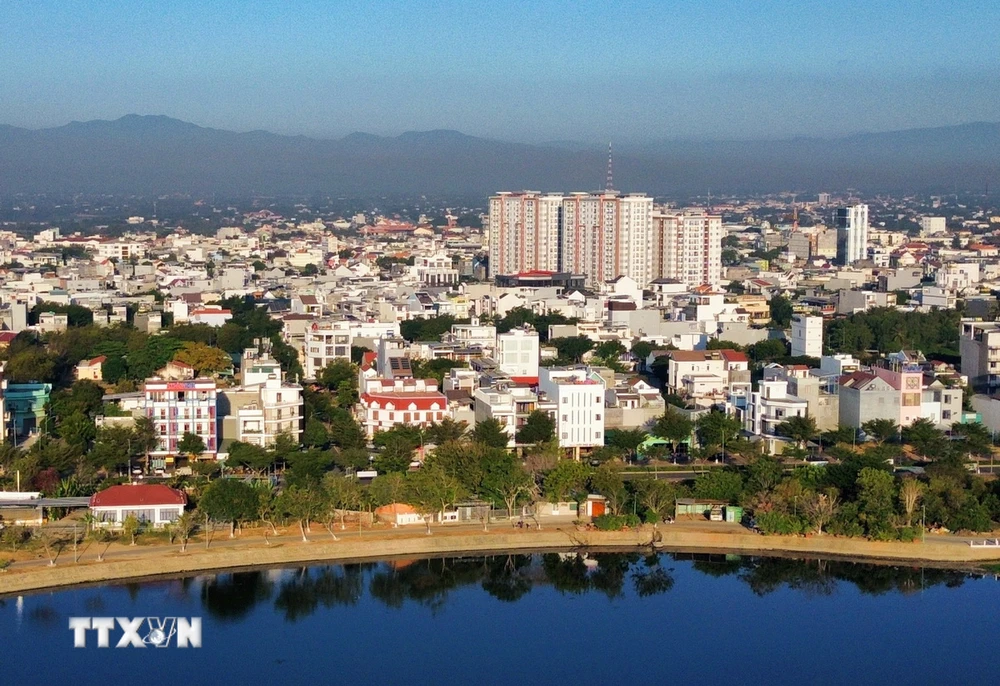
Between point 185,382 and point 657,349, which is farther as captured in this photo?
point 657,349

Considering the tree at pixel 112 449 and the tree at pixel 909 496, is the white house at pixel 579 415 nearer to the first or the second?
the tree at pixel 909 496

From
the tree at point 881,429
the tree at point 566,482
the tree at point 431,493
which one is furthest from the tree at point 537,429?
the tree at point 881,429

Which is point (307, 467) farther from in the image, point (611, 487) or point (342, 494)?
point (611, 487)

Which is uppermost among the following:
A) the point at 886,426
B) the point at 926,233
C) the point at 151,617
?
the point at 926,233

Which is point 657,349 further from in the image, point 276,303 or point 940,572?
point 940,572

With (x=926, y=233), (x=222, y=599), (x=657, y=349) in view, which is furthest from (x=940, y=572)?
(x=926, y=233)

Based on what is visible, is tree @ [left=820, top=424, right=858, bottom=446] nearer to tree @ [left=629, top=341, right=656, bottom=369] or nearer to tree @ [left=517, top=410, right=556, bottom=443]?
tree @ [left=517, top=410, right=556, bottom=443]

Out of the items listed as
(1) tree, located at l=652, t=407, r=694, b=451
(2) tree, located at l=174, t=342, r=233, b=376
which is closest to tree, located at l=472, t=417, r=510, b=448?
(1) tree, located at l=652, t=407, r=694, b=451

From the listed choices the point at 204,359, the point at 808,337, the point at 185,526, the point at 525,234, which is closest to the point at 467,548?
the point at 185,526
